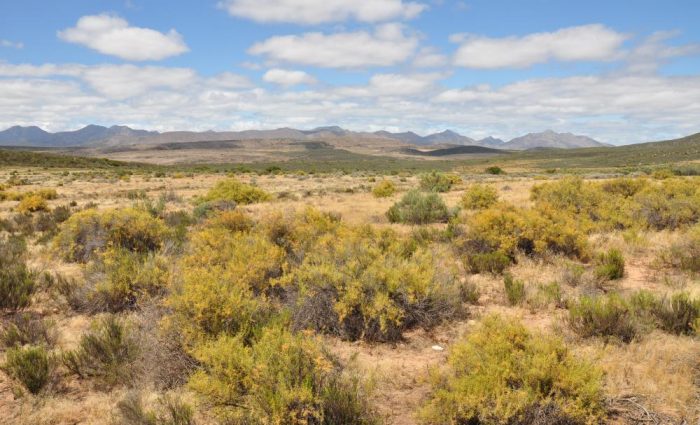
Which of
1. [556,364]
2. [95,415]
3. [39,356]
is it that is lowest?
[95,415]

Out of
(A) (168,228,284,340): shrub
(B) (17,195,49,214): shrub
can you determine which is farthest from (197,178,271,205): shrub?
(A) (168,228,284,340): shrub

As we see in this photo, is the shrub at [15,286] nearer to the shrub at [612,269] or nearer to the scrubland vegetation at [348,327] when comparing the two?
the scrubland vegetation at [348,327]

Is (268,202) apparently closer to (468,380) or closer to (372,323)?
(372,323)

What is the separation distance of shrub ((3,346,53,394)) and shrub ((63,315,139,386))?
0.89 ft

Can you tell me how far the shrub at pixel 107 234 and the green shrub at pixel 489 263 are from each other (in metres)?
7.36

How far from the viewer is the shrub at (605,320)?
5.72 meters

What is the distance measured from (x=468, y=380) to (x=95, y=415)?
149 inches

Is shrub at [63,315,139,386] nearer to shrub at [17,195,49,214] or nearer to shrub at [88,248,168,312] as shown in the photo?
shrub at [88,248,168,312]

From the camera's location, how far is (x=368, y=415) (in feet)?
13.9

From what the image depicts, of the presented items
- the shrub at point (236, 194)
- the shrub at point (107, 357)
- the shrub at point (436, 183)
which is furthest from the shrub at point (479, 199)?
the shrub at point (107, 357)

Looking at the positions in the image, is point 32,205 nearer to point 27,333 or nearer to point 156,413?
point 27,333

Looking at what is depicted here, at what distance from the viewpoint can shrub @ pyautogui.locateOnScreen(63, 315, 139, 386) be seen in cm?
505

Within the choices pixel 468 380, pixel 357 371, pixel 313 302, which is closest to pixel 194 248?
pixel 313 302

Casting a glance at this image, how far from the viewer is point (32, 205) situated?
19438 millimetres
